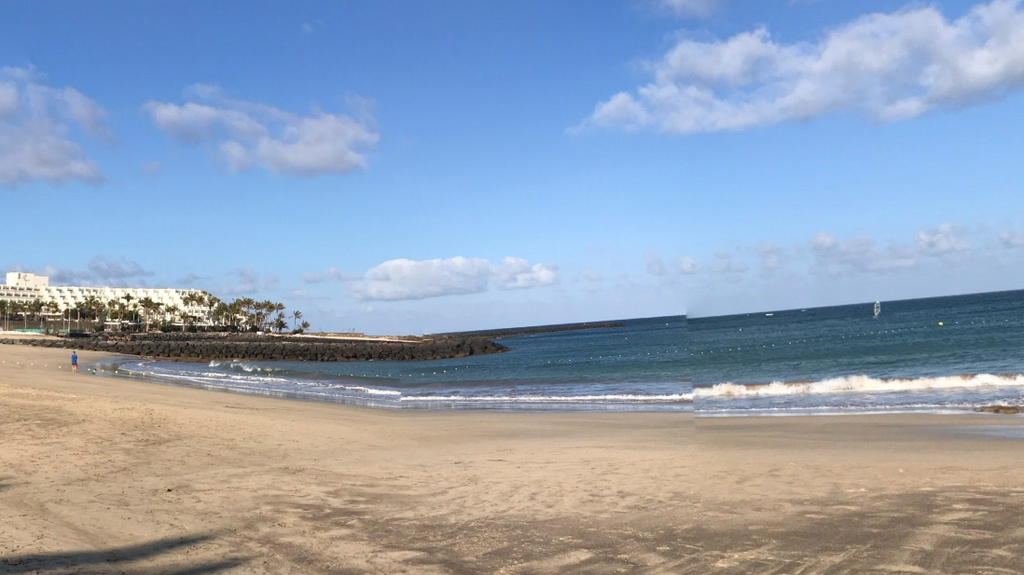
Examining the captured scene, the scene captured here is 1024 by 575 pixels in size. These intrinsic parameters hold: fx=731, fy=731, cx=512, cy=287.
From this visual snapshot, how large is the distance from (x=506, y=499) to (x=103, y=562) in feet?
14.5

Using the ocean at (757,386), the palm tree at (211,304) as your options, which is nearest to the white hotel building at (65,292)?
the palm tree at (211,304)

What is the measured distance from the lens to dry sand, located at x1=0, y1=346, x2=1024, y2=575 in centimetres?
641

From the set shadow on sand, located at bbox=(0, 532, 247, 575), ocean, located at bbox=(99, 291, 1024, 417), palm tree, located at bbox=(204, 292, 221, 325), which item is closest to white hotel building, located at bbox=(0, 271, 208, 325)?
palm tree, located at bbox=(204, 292, 221, 325)

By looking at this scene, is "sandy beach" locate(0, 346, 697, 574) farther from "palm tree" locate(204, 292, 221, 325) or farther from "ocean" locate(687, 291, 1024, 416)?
"palm tree" locate(204, 292, 221, 325)

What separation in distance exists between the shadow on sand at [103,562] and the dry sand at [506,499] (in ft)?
0.09

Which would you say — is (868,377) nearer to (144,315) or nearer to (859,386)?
(859,386)

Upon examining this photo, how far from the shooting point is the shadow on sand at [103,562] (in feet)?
19.4

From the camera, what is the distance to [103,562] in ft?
20.2

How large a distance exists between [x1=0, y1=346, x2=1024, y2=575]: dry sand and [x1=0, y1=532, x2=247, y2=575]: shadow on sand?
1.1 inches

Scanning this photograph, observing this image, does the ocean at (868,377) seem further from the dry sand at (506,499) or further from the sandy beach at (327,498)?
the sandy beach at (327,498)

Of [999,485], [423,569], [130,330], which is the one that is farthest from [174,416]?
[130,330]

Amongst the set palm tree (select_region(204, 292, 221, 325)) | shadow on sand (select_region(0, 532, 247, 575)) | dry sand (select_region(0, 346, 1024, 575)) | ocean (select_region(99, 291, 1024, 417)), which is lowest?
ocean (select_region(99, 291, 1024, 417))

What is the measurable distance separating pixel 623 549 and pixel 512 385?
2660 cm

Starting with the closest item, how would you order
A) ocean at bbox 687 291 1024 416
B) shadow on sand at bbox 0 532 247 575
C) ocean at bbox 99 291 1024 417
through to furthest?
shadow on sand at bbox 0 532 247 575 → ocean at bbox 687 291 1024 416 → ocean at bbox 99 291 1024 417
